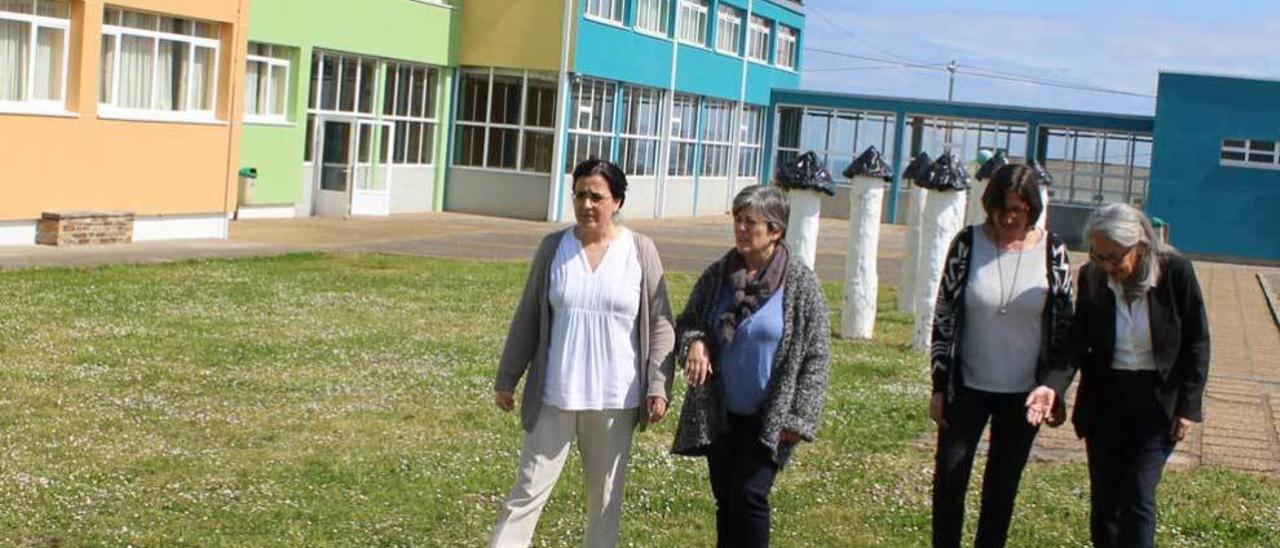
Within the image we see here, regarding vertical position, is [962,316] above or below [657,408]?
above

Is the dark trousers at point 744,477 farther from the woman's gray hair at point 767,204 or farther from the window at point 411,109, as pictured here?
the window at point 411,109

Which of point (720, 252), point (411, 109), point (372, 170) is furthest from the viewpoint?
point (411, 109)

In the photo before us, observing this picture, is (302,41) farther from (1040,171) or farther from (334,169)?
(1040,171)

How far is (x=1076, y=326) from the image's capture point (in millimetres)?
7164

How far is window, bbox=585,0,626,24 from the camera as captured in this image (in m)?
42.2

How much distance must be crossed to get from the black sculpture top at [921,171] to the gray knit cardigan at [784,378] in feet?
36.7

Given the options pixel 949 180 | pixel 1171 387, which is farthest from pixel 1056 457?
pixel 949 180

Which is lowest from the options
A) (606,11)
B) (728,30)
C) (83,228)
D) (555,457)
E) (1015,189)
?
(83,228)

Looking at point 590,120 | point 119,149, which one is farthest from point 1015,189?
point 590,120

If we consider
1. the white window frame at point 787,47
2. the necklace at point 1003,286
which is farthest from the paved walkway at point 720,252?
the white window frame at point 787,47

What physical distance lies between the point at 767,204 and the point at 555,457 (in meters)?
1.29

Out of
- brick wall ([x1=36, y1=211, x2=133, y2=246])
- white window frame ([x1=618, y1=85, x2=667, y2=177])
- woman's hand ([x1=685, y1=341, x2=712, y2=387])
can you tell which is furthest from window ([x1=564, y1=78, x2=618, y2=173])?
woman's hand ([x1=685, y1=341, x2=712, y2=387])

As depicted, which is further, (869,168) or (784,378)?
(869,168)

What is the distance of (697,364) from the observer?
22.1 feet
